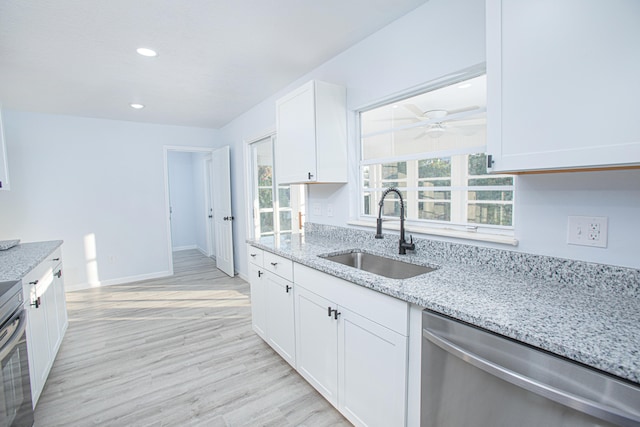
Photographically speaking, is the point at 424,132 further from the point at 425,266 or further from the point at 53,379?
the point at 53,379

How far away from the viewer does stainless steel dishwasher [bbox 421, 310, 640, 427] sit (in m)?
0.78

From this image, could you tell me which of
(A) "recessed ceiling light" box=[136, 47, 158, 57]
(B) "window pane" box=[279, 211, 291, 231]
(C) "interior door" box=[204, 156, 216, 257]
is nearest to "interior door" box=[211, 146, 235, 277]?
(C) "interior door" box=[204, 156, 216, 257]

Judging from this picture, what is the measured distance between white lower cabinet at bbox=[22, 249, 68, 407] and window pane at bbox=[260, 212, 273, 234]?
7.28 feet

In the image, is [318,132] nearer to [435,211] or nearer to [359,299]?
[435,211]

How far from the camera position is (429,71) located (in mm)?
1853

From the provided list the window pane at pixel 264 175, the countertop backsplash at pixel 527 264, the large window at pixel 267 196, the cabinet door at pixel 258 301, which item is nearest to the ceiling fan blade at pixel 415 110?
the countertop backsplash at pixel 527 264

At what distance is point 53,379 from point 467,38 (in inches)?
140

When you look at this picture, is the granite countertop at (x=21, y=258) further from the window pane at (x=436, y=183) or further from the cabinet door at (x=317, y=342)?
the window pane at (x=436, y=183)

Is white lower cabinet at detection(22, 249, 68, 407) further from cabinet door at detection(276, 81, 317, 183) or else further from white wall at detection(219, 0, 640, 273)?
white wall at detection(219, 0, 640, 273)

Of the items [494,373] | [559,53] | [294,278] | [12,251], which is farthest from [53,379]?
[559,53]

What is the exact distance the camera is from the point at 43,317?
2.12m

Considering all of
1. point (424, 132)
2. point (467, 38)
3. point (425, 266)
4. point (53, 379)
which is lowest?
point (53, 379)

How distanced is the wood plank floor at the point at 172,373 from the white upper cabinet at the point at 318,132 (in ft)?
5.03

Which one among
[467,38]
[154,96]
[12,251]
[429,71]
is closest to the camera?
[467,38]
